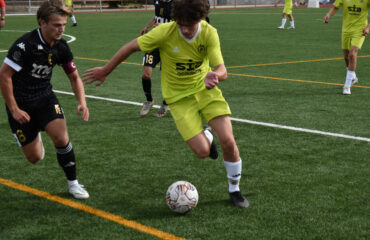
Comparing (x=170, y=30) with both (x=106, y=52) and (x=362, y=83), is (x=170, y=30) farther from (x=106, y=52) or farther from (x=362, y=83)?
(x=106, y=52)

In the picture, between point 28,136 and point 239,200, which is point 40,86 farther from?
point 239,200

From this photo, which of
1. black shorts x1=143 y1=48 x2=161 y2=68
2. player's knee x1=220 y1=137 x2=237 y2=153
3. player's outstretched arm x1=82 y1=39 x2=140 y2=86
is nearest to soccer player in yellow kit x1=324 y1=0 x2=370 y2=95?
black shorts x1=143 y1=48 x2=161 y2=68

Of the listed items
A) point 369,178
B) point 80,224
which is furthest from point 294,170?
point 80,224

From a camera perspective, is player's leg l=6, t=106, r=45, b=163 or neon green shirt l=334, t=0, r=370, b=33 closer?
player's leg l=6, t=106, r=45, b=163

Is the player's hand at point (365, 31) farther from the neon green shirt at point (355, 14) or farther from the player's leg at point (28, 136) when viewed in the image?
the player's leg at point (28, 136)

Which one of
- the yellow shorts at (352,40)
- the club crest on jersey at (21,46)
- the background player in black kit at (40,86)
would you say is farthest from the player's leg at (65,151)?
the yellow shorts at (352,40)

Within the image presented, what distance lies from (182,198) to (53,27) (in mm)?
1946

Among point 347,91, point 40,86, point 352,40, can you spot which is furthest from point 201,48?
point 352,40

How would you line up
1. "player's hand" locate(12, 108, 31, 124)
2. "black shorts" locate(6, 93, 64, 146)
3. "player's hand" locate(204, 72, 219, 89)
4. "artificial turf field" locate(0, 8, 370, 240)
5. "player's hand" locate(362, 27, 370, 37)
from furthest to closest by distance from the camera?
"player's hand" locate(362, 27, 370, 37), "black shorts" locate(6, 93, 64, 146), "player's hand" locate(12, 108, 31, 124), "artificial turf field" locate(0, 8, 370, 240), "player's hand" locate(204, 72, 219, 89)

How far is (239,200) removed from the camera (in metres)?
5.49

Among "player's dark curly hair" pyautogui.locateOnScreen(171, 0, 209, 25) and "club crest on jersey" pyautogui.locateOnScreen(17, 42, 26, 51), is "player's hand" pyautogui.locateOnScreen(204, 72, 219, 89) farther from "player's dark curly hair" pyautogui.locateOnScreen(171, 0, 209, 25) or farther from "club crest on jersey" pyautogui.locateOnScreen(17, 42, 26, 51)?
"club crest on jersey" pyautogui.locateOnScreen(17, 42, 26, 51)

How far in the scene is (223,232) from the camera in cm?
487

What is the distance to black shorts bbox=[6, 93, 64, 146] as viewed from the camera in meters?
5.63

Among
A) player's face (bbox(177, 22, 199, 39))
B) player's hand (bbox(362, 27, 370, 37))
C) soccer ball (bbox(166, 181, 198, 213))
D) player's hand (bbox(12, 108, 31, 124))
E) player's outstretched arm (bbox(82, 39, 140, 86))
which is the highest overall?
player's face (bbox(177, 22, 199, 39))
